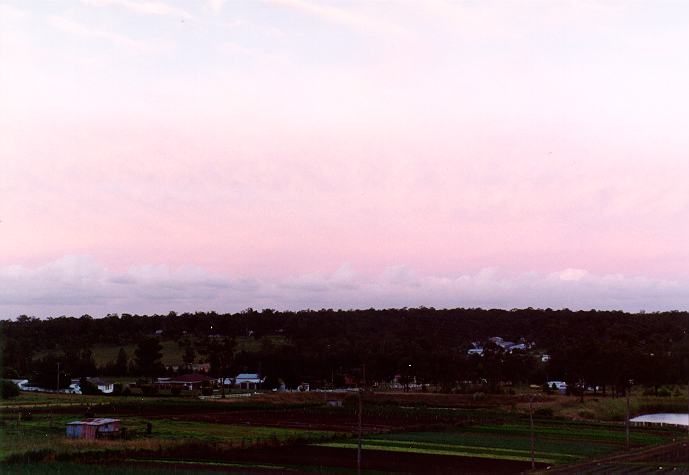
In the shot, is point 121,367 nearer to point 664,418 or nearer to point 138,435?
point 664,418

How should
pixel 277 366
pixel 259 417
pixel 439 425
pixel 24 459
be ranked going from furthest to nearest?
pixel 277 366
pixel 259 417
pixel 439 425
pixel 24 459

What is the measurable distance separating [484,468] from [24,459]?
102 feet

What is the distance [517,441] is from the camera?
80.0 metres

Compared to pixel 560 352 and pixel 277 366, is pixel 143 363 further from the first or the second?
pixel 560 352

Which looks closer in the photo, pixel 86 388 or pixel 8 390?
pixel 8 390

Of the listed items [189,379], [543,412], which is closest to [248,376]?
[189,379]

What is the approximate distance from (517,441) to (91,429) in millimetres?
38686

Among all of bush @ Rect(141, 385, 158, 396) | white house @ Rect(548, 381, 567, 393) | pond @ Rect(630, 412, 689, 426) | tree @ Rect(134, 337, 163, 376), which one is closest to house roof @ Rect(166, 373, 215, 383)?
tree @ Rect(134, 337, 163, 376)

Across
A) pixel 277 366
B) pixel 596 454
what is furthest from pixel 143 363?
pixel 596 454

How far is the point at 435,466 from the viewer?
59.8 metres

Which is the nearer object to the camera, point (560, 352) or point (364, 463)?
point (364, 463)

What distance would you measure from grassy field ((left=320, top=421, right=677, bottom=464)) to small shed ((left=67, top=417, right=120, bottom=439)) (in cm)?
1883

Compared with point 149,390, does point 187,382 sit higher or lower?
lower

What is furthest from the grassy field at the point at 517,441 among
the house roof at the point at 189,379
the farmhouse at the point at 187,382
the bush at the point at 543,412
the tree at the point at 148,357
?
the tree at the point at 148,357
